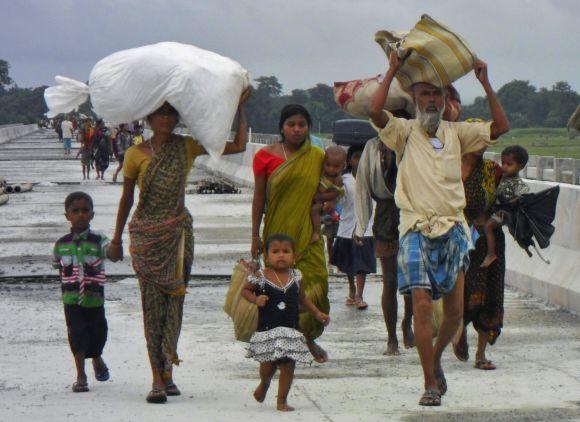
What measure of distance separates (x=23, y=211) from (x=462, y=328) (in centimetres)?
1593

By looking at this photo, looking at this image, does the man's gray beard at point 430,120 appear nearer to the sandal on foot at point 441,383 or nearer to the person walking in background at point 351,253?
the sandal on foot at point 441,383

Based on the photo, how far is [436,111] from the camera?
26.4ft

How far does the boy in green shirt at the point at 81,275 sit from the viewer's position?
827 cm

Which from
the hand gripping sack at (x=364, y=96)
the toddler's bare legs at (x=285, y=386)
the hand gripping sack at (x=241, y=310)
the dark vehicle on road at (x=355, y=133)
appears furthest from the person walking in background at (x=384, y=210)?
the dark vehicle on road at (x=355, y=133)

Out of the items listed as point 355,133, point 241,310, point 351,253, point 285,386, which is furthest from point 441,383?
point 355,133

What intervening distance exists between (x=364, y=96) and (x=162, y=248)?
1.84m

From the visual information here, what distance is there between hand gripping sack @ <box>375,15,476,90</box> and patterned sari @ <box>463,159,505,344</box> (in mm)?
1274

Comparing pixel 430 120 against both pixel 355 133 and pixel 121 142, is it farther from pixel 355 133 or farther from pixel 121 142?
pixel 121 142

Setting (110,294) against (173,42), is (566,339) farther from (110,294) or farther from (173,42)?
(110,294)

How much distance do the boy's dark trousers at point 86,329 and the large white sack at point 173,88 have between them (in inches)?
47.2

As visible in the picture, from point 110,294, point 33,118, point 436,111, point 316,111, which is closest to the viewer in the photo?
point 436,111

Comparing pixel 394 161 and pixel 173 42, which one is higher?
pixel 173 42

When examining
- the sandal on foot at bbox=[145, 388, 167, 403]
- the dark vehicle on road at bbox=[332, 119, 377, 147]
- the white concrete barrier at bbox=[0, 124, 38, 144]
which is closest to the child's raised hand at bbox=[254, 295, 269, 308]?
the sandal on foot at bbox=[145, 388, 167, 403]

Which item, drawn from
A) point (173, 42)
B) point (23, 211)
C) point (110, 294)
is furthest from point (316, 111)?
point (173, 42)
